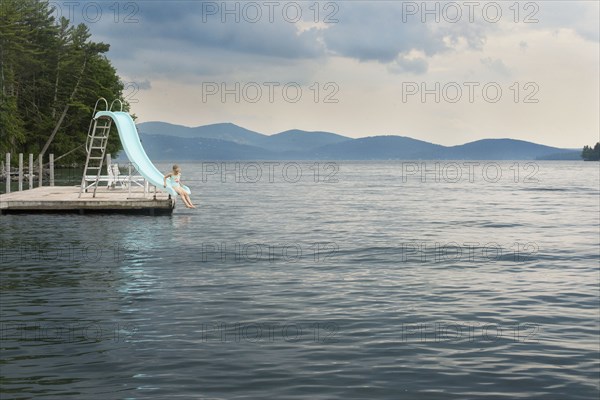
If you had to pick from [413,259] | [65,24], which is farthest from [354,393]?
[65,24]

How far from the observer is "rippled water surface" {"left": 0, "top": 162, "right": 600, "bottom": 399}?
353 inches

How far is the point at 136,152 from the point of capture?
1390 inches

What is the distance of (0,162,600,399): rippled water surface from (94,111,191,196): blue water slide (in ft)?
25.3

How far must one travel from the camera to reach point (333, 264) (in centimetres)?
1916

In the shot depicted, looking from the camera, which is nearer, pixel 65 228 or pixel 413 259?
pixel 413 259

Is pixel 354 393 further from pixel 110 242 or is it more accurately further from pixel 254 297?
pixel 110 242

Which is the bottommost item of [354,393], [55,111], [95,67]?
[354,393]

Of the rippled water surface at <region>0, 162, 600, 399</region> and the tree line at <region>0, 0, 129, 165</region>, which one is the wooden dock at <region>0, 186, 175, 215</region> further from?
the tree line at <region>0, 0, 129, 165</region>

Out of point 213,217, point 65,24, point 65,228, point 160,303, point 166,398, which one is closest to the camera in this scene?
point 166,398

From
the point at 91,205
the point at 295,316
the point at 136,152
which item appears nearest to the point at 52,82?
the point at 136,152

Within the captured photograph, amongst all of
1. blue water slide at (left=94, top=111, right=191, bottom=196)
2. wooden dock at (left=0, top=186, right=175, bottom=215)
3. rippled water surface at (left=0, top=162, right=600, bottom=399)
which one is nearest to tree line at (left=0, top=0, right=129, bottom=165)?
blue water slide at (left=94, top=111, right=191, bottom=196)

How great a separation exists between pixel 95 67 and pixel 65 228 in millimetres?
60984

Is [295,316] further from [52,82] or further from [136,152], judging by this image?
[52,82]

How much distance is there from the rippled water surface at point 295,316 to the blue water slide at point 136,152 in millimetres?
7710
